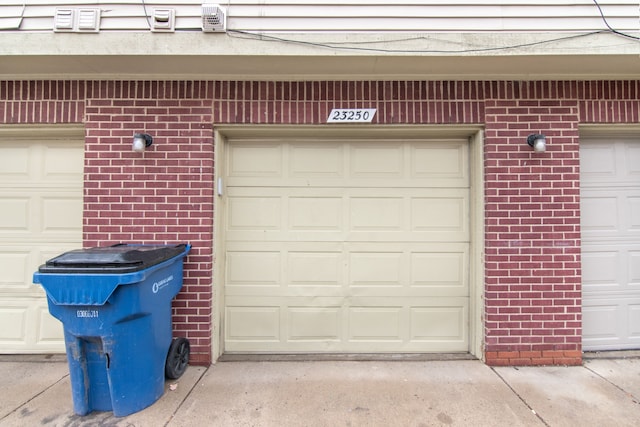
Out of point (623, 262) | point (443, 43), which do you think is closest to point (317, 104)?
point (443, 43)

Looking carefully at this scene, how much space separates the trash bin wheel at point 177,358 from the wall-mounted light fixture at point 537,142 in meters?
3.70

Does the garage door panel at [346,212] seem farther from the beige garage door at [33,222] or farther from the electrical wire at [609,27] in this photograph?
the electrical wire at [609,27]

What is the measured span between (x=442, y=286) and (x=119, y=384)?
9.60 feet

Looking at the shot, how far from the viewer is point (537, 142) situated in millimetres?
3127

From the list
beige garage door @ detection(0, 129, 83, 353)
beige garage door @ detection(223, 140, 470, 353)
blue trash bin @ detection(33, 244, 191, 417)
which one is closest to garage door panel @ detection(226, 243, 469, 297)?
beige garage door @ detection(223, 140, 470, 353)

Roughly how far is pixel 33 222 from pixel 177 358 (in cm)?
211

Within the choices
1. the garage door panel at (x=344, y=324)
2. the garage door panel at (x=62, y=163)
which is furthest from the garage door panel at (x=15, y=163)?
the garage door panel at (x=344, y=324)

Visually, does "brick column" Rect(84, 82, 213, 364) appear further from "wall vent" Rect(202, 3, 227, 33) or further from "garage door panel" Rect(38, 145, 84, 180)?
"wall vent" Rect(202, 3, 227, 33)

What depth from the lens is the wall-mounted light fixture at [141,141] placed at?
121 inches

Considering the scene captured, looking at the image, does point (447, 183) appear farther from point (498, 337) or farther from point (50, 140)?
point (50, 140)

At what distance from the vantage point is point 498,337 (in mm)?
3227

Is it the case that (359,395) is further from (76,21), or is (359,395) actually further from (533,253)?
Answer: (76,21)

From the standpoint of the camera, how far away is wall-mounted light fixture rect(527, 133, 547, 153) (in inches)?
123

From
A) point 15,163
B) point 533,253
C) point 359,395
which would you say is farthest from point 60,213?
point 533,253
